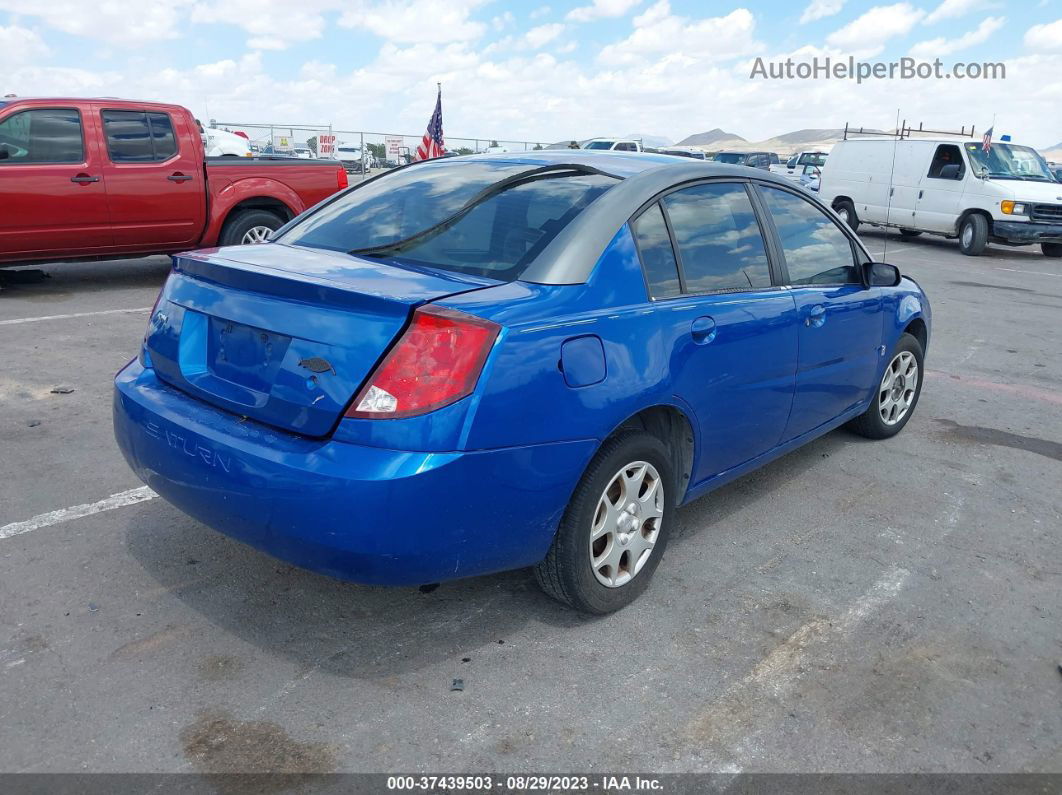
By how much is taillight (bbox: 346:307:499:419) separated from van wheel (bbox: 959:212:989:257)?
16.8m

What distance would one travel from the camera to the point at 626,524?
3.22 metres

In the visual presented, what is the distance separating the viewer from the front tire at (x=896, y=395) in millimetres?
5227

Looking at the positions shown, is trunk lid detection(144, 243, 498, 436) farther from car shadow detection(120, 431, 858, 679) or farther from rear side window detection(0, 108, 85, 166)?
rear side window detection(0, 108, 85, 166)

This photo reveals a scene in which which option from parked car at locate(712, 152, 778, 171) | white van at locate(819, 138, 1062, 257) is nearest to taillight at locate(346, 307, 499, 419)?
white van at locate(819, 138, 1062, 257)

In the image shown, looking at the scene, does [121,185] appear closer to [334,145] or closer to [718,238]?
[718,238]

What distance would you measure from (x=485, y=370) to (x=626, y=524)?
3.06 feet

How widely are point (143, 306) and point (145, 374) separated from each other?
18.3ft

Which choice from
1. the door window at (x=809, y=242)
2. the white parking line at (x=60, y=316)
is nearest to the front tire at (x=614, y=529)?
the door window at (x=809, y=242)

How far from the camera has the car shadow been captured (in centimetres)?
297

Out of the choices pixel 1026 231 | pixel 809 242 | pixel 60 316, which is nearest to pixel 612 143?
pixel 1026 231

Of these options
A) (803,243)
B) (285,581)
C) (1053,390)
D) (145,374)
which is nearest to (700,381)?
(803,243)

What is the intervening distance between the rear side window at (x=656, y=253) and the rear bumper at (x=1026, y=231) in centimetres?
1578

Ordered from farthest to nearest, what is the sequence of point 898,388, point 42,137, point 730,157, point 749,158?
1. point 749,158
2. point 730,157
3. point 42,137
4. point 898,388

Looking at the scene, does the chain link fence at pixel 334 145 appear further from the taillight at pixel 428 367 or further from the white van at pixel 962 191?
the taillight at pixel 428 367
